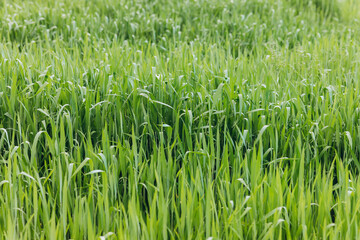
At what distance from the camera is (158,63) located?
11.3ft

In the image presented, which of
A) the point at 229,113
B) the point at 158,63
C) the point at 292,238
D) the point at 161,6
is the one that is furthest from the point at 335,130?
the point at 161,6

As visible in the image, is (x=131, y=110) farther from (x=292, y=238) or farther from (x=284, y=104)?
(x=292, y=238)

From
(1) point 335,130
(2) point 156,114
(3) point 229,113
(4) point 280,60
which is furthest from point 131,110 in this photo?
(4) point 280,60

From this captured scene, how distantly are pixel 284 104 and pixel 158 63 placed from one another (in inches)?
46.5

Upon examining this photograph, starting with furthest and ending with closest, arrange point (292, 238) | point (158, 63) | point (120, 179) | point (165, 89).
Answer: point (158, 63) < point (165, 89) < point (120, 179) < point (292, 238)

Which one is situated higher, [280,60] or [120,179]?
[280,60]

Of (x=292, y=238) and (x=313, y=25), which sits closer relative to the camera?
(x=292, y=238)

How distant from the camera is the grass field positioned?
5.70 ft

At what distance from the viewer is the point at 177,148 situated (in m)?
2.45

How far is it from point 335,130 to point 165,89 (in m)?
1.08

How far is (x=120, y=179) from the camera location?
222cm

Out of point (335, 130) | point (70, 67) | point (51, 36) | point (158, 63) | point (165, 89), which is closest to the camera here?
point (335, 130)

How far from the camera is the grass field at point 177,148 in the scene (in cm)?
174

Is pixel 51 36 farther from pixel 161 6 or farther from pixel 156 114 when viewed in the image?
pixel 156 114
